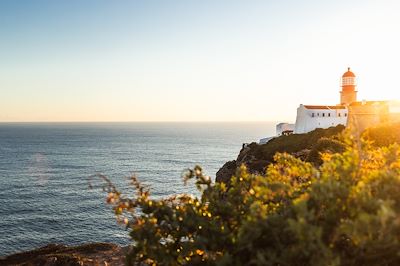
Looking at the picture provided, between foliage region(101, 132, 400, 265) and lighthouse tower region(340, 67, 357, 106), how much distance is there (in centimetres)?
7330

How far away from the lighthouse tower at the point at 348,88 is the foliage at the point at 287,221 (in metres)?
73.3

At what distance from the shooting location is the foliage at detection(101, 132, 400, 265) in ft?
25.8

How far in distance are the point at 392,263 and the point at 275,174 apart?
4.24m

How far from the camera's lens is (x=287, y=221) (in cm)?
833

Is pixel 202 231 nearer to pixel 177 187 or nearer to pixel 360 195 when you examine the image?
pixel 360 195

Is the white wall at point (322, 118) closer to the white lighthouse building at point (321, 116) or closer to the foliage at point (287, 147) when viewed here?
the white lighthouse building at point (321, 116)

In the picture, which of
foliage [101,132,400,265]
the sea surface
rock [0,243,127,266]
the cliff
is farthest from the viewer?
the sea surface

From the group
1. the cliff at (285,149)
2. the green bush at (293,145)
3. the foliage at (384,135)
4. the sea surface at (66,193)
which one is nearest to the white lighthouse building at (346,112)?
the green bush at (293,145)

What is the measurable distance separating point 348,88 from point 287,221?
78.4m

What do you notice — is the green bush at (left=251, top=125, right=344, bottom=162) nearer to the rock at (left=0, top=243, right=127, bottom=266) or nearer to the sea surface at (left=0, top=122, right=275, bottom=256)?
the sea surface at (left=0, top=122, right=275, bottom=256)

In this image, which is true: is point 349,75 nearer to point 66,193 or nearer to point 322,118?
point 322,118

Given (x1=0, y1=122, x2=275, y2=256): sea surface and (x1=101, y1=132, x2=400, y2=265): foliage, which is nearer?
(x1=101, y1=132, x2=400, y2=265): foliage

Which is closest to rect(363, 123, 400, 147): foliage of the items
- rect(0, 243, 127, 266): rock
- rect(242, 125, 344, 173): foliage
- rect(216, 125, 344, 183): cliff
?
rect(242, 125, 344, 173): foliage

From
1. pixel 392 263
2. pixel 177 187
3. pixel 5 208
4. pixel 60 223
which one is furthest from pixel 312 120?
pixel 392 263
